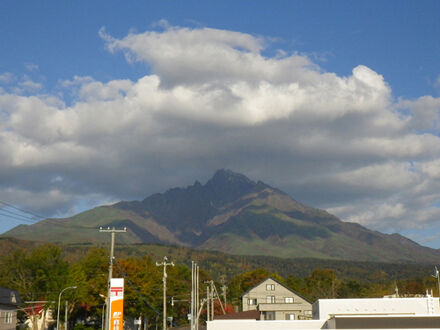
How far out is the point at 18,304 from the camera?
286 feet

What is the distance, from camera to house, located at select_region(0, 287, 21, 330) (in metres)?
80.6

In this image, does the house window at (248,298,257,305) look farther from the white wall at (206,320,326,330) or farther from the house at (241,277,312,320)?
the white wall at (206,320,326,330)

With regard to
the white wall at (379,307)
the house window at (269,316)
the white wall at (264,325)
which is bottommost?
the house window at (269,316)

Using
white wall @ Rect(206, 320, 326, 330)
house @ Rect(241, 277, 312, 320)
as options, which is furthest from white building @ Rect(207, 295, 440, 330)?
house @ Rect(241, 277, 312, 320)

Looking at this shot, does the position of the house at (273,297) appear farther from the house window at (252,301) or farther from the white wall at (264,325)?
the white wall at (264,325)

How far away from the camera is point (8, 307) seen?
82938 mm

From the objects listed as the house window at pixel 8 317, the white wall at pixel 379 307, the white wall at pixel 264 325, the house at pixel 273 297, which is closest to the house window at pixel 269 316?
the house at pixel 273 297

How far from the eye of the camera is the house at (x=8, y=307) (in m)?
80.6

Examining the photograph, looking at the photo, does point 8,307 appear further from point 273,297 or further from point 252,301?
point 273,297

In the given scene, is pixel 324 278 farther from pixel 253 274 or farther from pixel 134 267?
pixel 134 267

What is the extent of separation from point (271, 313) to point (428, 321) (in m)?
58.3

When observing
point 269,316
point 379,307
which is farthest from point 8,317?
point 379,307

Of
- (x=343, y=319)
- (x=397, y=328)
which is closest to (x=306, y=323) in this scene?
(x=343, y=319)

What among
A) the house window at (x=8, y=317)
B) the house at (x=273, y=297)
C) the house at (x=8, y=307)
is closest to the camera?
the house at (x=8, y=307)
